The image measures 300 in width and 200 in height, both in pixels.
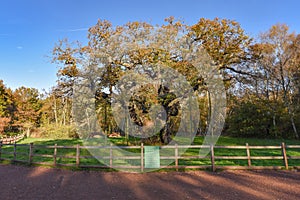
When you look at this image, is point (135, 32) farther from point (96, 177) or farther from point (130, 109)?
point (96, 177)

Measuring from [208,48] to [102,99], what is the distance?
646 centimetres

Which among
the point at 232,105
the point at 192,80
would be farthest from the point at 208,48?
the point at 232,105

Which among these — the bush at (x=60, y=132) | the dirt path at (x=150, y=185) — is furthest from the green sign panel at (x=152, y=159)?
the bush at (x=60, y=132)

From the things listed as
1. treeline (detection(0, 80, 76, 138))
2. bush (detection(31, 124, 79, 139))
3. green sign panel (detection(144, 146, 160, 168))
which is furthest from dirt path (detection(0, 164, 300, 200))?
treeline (detection(0, 80, 76, 138))

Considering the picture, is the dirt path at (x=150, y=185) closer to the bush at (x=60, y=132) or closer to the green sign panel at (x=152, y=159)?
Result: the green sign panel at (x=152, y=159)

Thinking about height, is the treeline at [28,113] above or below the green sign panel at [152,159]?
above

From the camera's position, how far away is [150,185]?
17.2 feet

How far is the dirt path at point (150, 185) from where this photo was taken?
442 cm

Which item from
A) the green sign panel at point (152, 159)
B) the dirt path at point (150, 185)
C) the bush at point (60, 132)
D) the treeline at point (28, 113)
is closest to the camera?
the dirt path at point (150, 185)

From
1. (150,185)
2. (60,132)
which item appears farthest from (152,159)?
(60,132)

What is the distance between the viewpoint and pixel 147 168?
688 centimetres

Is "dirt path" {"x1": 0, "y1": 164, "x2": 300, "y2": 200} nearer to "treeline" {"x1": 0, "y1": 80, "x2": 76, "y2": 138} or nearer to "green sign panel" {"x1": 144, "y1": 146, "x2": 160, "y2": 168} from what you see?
"green sign panel" {"x1": 144, "y1": 146, "x2": 160, "y2": 168}

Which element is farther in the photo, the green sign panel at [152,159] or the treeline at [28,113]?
the treeline at [28,113]

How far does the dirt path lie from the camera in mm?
4422
